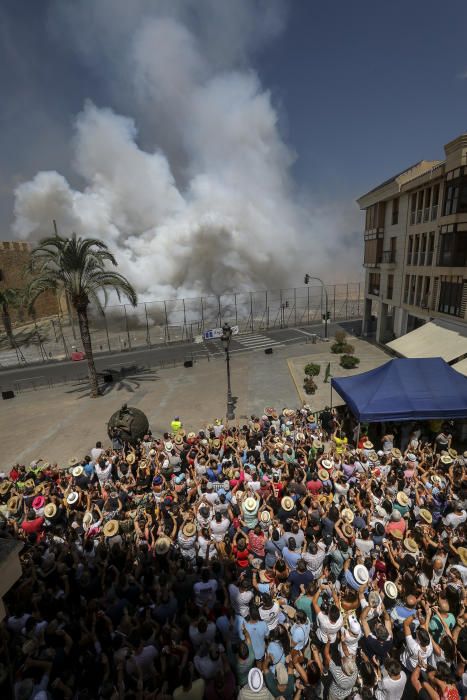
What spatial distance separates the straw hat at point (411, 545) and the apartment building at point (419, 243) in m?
15.3

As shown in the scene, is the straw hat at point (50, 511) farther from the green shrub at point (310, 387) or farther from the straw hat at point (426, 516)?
the green shrub at point (310, 387)

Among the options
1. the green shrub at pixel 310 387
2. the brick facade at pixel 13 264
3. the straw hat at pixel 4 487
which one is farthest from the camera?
the brick facade at pixel 13 264

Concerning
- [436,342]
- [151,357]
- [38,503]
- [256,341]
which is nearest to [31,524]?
[38,503]

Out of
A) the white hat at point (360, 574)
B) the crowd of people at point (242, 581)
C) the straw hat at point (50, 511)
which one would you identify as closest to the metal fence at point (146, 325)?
the straw hat at point (50, 511)

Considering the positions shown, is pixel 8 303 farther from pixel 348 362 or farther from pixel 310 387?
pixel 348 362

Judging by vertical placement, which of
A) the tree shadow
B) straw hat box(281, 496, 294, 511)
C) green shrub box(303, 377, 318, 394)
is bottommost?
the tree shadow

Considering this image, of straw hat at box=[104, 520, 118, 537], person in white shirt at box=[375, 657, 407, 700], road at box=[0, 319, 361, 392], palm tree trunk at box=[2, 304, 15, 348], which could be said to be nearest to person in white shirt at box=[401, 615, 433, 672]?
person in white shirt at box=[375, 657, 407, 700]

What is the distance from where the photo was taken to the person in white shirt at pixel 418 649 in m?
4.65

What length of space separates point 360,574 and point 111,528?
473 centimetres

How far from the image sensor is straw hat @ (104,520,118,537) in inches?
289

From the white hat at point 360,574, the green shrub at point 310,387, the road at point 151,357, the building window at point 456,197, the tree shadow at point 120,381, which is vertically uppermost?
the building window at point 456,197

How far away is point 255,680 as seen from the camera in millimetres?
4457

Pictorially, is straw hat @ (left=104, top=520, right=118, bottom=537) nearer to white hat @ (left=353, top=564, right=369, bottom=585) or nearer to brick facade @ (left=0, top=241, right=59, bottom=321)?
white hat @ (left=353, top=564, right=369, bottom=585)

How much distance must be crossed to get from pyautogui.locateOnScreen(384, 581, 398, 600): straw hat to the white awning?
41.4 feet
